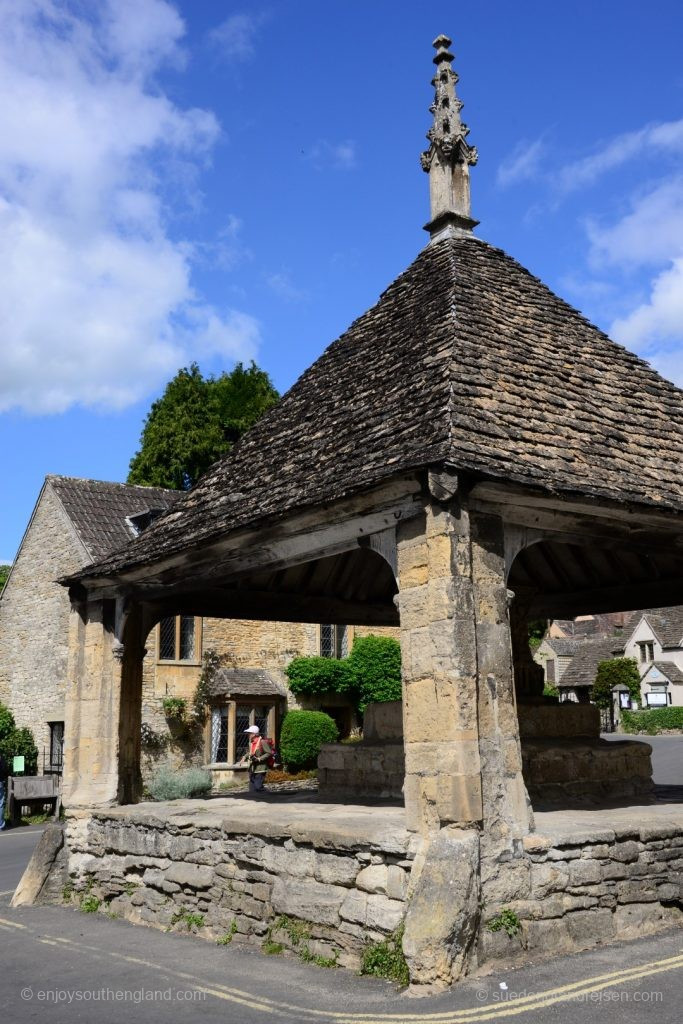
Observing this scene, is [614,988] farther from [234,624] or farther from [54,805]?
[234,624]

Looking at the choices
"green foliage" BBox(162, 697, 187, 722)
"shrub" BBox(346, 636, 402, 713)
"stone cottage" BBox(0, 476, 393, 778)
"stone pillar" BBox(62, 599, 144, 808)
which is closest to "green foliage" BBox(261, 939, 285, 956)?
"stone pillar" BBox(62, 599, 144, 808)

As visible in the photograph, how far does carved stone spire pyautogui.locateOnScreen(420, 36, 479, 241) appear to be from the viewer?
1002cm

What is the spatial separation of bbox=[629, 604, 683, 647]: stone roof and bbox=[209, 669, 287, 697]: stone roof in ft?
104

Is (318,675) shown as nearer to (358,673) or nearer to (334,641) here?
(358,673)

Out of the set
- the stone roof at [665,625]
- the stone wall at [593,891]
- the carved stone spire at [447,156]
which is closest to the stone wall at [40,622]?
the carved stone spire at [447,156]

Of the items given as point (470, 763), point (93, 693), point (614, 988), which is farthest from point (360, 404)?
point (614, 988)

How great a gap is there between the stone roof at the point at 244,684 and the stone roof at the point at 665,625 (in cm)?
3177

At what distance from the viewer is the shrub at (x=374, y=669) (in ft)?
82.1

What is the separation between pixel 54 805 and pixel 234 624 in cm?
624

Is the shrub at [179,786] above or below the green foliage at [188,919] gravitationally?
above

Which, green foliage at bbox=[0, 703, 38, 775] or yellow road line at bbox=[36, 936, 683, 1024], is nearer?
yellow road line at bbox=[36, 936, 683, 1024]

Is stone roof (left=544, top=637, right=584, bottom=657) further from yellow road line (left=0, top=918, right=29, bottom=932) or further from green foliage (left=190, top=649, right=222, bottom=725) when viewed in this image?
yellow road line (left=0, top=918, right=29, bottom=932)

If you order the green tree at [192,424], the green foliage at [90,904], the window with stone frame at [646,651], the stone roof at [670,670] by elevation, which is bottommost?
the green foliage at [90,904]

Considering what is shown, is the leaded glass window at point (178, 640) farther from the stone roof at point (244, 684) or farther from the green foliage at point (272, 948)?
the green foliage at point (272, 948)
